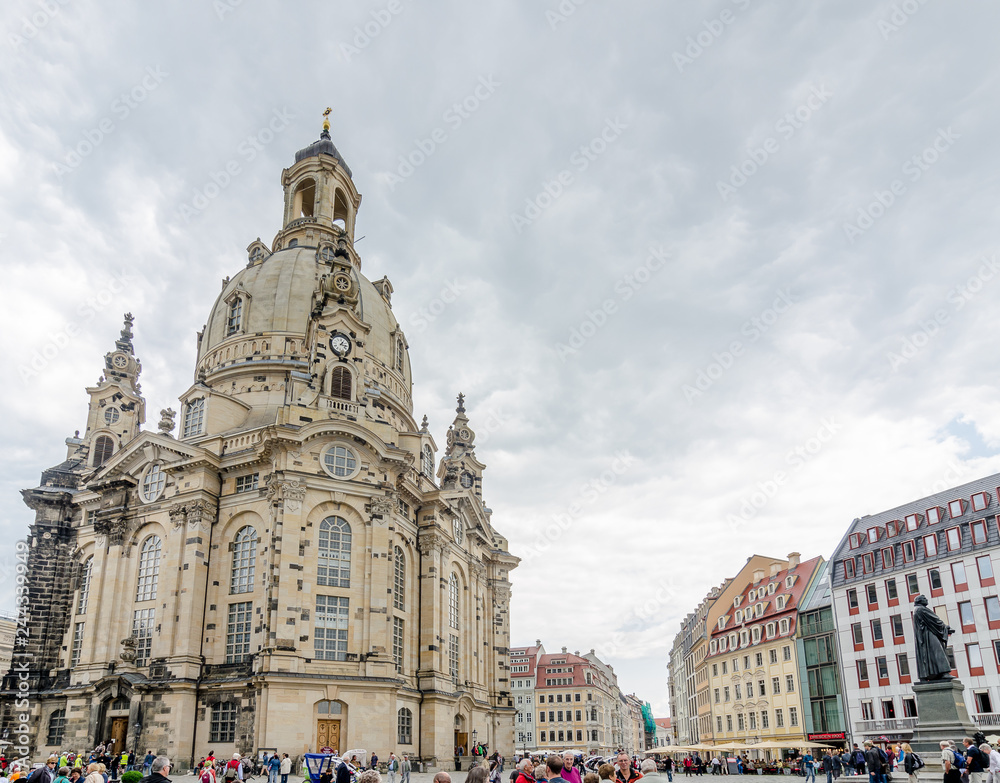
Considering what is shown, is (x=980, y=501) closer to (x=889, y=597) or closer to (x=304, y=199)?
(x=889, y=597)

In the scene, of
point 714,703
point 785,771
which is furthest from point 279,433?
point 714,703

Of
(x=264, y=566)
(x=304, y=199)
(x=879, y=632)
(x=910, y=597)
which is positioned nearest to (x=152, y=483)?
(x=264, y=566)

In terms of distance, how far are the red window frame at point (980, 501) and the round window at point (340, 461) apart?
4206 centimetres

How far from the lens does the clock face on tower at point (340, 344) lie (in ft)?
185

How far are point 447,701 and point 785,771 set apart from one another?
24836 millimetres

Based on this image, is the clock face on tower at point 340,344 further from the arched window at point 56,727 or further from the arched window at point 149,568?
the arched window at point 56,727

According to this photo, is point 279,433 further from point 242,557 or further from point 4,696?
point 4,696

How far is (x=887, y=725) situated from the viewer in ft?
186

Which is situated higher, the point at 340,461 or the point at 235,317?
the point at 235,317

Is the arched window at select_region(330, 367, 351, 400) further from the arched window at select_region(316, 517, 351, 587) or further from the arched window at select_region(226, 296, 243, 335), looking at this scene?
the arched window at select_region(226, 296, 243, 335)

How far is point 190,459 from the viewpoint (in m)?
50.8

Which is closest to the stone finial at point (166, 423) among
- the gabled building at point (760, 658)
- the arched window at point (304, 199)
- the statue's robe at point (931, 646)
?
the arched window at point (304, 199)

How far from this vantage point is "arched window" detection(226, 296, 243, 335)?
64.4 meters

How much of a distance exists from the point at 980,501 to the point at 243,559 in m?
49.0
